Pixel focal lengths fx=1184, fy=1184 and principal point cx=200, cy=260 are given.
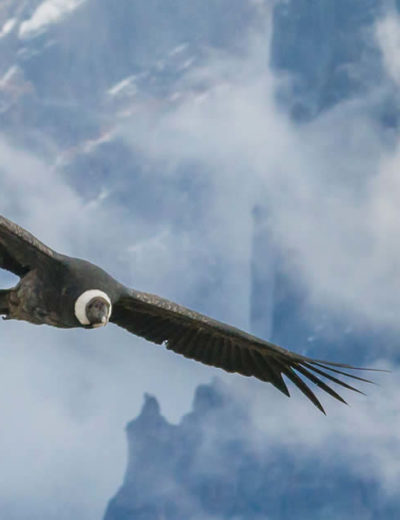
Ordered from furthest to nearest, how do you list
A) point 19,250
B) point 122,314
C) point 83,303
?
point 122,314 < point 19,250 < point 83,303

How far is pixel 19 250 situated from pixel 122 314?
2780 mm

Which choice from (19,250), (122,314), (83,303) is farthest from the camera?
(122,314)

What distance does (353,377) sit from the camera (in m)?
20.7

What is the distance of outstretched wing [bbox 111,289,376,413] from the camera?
22.5 meters

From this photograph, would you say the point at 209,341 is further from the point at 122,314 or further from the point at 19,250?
the point at 19,250

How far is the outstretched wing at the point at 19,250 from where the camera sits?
20.5 meters

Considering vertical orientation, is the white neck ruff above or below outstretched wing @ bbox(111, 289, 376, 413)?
below

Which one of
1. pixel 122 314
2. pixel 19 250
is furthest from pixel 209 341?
pixel 19 250

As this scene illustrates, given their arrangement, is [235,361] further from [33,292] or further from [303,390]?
[33,292]

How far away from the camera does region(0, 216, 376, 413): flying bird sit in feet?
68.0

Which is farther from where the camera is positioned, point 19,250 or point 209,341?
point 209,341

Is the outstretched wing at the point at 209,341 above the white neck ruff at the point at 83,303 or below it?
above

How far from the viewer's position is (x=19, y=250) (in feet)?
68.7

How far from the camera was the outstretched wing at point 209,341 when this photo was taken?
2255 cm
